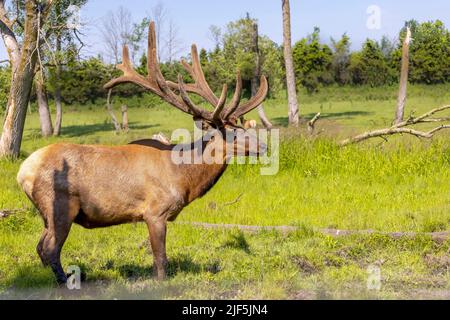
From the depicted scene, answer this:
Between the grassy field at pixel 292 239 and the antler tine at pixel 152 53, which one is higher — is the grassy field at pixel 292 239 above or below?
below

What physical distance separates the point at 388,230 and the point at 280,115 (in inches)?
1223

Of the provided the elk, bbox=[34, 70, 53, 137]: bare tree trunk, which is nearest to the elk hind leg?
the elk

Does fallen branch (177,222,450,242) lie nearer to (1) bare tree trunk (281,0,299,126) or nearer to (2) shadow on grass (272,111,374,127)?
(1) bare tree trunk (281,0,299,126)

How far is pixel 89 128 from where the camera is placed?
118 feet

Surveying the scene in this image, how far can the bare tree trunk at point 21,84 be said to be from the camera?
15602mm

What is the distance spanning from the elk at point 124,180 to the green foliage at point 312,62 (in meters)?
42.9

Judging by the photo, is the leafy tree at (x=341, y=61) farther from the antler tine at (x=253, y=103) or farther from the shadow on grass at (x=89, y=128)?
the antler tine at (x=253, y=103)

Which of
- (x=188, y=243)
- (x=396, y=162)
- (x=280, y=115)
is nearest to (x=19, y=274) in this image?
(x=188, y=243)

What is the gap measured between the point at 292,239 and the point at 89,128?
29.2 metres

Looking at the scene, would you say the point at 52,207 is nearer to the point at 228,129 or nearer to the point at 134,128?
the point at 228,129

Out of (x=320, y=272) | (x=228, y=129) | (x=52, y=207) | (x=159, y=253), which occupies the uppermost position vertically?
(x=228, y=129)

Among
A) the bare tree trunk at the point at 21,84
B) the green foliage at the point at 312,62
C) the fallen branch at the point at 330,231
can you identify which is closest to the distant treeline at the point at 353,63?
the green foliage at the point at 312,62
